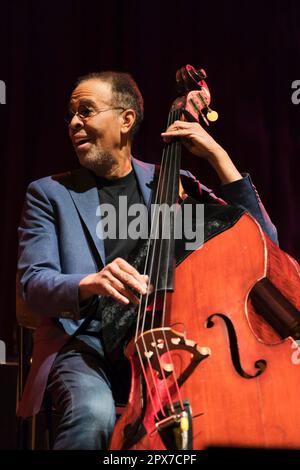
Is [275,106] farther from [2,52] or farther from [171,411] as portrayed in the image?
[171,411]

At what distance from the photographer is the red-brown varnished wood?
1.22 meters

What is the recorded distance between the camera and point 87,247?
1.74 metres

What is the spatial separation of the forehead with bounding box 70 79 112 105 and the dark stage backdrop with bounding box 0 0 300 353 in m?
0.85

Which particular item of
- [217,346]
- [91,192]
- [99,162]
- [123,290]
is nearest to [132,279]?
[123,290]

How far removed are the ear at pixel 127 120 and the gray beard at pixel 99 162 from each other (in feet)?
0.37

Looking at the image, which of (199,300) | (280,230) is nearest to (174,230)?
(199,300)

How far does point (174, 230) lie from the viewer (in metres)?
1.51

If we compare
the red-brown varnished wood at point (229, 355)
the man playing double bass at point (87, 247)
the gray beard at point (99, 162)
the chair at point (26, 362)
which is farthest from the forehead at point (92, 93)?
the red-brown varnished wood at point (229, 355)

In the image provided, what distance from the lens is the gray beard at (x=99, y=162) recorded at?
1898 millimetres

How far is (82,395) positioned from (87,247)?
436mm

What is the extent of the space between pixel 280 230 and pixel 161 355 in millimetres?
1556

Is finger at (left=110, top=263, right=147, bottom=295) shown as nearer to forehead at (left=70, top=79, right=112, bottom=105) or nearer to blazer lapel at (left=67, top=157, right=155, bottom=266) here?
blazer lapel at (left=67, top=157, right=155, bottom=266)

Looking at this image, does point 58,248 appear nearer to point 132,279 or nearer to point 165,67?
point 132,279

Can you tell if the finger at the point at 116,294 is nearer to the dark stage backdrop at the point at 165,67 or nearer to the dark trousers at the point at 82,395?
the dark trousers at the point at 82,395
